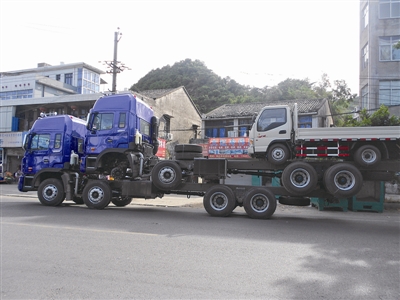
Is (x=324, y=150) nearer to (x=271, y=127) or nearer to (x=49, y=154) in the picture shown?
(x=271, y=127)

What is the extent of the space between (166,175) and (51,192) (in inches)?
184

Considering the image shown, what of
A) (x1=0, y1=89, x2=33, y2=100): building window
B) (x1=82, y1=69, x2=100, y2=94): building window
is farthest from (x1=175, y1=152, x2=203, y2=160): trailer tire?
(x1=82, y1=69, x2=100, y2=94): building window

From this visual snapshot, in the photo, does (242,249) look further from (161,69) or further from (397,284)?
(161,69)

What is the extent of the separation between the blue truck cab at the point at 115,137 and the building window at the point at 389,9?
21850 mm

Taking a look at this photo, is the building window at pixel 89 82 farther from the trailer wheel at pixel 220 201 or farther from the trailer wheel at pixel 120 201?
the trailer wheel at pixel 220 201

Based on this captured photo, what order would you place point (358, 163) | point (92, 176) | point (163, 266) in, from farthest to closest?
point (92, 176)
point (358, 163)
point (163, 266)

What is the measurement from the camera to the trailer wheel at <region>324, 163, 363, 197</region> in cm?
845

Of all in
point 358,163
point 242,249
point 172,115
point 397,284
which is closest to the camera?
point 397,284

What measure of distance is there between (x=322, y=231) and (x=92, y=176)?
7.89 meters

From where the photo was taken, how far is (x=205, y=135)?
28.6 meters

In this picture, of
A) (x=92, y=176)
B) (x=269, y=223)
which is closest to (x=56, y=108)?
(x=92, y=176)

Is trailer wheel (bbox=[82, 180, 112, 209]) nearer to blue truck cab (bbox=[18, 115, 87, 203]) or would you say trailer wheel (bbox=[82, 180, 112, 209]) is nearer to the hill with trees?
blue truck cab (bbox=[18, 115, 87, 203])

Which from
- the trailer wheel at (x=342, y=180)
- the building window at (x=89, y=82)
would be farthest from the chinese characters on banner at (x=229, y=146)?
the building window at (x=89, y=82)

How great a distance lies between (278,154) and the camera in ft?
30.5
